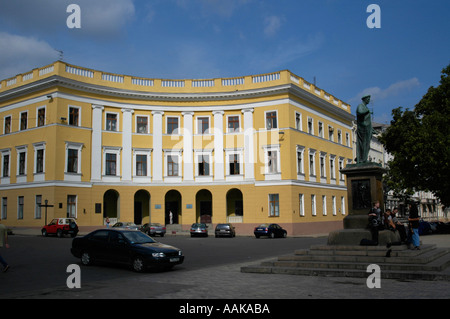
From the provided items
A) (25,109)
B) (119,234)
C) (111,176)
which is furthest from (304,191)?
(119,234)

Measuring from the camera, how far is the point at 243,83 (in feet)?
153

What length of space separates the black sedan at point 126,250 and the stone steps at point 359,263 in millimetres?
2694

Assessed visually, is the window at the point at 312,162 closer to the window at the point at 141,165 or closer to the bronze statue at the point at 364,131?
the window at the point at 141,165

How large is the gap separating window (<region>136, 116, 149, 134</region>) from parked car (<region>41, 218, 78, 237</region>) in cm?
1354

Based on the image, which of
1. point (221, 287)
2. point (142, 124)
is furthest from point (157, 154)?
point (221, 287)

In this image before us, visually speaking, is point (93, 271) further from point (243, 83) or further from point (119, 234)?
point (243, 83)

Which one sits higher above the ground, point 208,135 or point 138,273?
point 208,135

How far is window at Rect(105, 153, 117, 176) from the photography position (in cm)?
4431

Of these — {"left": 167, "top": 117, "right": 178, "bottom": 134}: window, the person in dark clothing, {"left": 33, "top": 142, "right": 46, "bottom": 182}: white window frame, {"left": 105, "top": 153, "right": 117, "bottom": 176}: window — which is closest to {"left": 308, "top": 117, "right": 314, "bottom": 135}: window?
{"left": 167, "top": 117, "right": 178, "bottom": 134}: window

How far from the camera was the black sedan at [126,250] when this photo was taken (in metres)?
Result: 14.5

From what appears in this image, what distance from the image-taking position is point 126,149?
4497 cm

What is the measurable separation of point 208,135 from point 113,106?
33.4ft

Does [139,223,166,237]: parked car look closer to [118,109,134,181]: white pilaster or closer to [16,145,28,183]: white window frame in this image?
[118,109,134,181]: white pilaster

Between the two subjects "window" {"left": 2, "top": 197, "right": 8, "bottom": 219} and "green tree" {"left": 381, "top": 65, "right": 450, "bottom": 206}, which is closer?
"green tree" {"left": 381, "top": 65, "right": 450, "bottom": 206}
